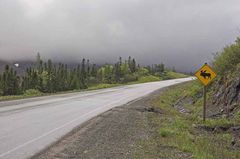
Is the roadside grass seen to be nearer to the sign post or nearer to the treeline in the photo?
the sign post

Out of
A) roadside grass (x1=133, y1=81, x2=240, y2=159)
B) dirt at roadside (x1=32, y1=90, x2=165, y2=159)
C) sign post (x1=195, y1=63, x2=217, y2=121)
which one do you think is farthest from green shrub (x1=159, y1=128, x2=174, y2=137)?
sign post (x1=195, y1=63, x2=217, y2=121)

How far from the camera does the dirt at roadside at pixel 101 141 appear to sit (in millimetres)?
8602

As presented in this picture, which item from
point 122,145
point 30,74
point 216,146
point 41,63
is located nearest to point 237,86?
point 216,146

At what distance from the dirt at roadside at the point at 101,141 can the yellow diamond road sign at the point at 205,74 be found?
3.84 metres

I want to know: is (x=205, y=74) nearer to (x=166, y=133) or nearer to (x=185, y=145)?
(x=166, y=133)

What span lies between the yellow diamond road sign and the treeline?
77241mm

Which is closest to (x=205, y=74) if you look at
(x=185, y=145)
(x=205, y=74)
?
(x=205, y=74)

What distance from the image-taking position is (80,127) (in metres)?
13.4

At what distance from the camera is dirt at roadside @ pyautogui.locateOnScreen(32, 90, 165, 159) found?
8.60m

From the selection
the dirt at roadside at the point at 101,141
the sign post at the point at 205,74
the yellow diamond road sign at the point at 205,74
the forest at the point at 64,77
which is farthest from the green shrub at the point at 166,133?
the forest at the point at 64,77

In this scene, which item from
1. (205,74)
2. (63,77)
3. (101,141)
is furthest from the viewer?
(63,77)

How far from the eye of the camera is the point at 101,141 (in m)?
10.5

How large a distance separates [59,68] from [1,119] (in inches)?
4662

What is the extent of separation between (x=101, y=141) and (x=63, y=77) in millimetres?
106862
